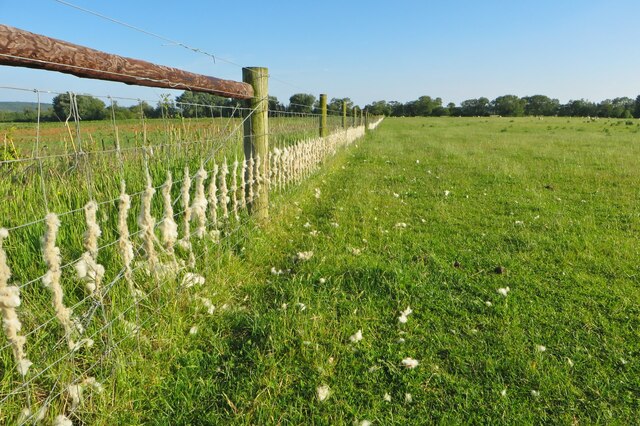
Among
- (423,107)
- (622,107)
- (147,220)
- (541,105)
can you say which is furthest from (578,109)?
(147,220)

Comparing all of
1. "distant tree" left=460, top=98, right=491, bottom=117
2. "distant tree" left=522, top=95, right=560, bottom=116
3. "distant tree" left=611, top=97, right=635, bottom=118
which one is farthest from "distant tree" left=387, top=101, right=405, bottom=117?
"distant tree" left=611, top=97, right=635, bottom=118

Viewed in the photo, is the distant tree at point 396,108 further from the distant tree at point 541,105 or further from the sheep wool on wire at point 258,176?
the sheep wool on wire at point 258,176

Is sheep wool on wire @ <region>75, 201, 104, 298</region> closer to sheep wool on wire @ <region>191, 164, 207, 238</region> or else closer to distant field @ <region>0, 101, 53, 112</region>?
distant field @ <region>0, 101, 53, 112</region>

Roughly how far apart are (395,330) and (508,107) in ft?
443

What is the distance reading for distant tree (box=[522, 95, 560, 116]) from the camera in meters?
117

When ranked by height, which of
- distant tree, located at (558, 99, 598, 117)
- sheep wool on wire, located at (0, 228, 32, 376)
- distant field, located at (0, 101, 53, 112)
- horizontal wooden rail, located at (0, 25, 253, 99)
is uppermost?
distant tree, located at (558, 99, 598, 117)

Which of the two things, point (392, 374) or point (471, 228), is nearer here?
point (392, 374)

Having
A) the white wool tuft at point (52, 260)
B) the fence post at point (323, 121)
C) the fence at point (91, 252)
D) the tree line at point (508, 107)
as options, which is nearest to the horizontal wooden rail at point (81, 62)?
the fence at point (91, 252)

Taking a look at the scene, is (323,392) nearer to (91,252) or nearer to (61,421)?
(61,421)

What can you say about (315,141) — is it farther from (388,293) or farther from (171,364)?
(171,364)

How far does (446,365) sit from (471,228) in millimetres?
3354

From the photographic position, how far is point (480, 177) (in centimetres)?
975

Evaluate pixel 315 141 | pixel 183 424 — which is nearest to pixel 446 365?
pixel 183 424

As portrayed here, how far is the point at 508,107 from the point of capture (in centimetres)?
11975
